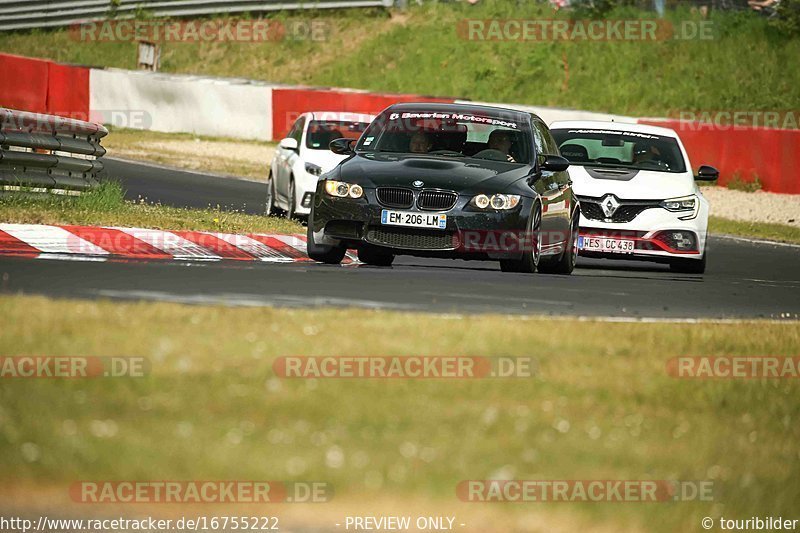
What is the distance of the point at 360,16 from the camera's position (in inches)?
1811

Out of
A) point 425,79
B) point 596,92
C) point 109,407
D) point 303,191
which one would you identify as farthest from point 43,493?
point 425,79

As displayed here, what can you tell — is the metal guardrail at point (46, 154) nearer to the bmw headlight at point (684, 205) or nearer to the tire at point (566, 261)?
the tire at point (566, 261)

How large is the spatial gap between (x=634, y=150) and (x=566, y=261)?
9.40ft

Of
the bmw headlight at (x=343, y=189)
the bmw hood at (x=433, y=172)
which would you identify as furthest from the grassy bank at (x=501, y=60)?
the bmw headlight at (x=343, y=189)

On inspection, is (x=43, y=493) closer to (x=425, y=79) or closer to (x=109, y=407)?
(x=109, y=407)

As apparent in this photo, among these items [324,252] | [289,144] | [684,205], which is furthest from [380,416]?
[289,144]

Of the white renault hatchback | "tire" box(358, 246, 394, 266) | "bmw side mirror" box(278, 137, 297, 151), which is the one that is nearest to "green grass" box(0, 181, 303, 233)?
"bmw side mirror" box(278, 137, 297, 151)

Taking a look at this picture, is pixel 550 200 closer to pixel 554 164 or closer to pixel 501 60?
pixel 554 164

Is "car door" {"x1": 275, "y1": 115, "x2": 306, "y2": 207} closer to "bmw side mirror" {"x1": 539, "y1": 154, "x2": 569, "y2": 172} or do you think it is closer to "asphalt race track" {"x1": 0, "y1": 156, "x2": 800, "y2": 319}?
"asphalt race track" {"x1": 0, "y1": 156, "x2": 800, "y2": 319}

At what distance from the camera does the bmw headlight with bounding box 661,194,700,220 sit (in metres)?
15.7

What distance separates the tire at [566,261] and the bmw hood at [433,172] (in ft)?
3.71

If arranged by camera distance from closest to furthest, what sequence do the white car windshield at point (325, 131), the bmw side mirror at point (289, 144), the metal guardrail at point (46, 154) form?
the metal guardrail at point (46, 154)
the bmw side mirror at point (289, 144)
the white car windshield at point (325, 131)

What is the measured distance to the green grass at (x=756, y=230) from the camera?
73.7ft

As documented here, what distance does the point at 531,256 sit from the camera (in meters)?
13.0
